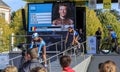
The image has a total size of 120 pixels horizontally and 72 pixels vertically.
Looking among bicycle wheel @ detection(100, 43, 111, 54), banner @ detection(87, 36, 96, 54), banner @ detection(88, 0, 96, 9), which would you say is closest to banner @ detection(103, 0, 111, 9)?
banner @ detection(88, 0, 96, 9)

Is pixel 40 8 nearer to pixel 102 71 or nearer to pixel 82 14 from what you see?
pixel 82 14

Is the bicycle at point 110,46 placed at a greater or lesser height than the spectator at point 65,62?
lesser

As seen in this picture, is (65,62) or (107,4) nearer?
(65,62)

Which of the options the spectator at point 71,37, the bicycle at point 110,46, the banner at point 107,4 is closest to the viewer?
the spectator at point 71,37

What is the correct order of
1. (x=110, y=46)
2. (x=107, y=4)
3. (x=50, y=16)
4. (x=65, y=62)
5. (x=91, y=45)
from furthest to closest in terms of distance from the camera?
(x=107, y=4), (x=91, y=45), (x=50, y=16), (x=110, y=46), (x=65, y=62)

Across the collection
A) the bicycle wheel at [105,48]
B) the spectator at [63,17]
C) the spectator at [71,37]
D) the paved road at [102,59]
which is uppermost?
the spectator at [63,17]

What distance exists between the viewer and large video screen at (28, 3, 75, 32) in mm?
24438

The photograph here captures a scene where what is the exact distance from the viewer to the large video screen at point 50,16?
2444cm


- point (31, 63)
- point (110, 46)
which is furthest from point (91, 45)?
point (31, 63)

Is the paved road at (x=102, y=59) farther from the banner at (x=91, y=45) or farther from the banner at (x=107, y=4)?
the banner at (x=107, y=4)

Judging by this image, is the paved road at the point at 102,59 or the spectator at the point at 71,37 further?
the spectator at the point at 71,37

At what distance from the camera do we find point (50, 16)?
24703 mm

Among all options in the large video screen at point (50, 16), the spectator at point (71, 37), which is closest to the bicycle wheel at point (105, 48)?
the spectator at point (71, 37)

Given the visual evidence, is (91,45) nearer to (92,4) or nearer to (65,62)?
(92,4)
